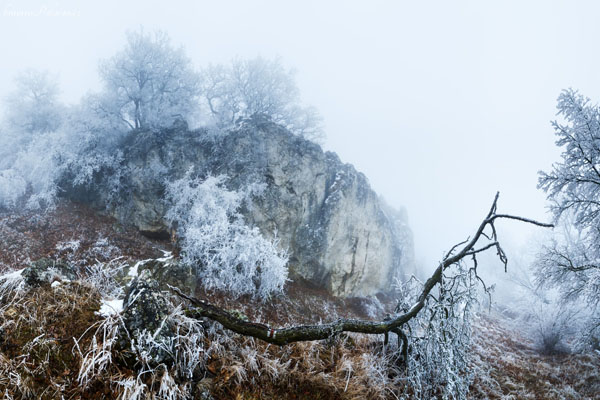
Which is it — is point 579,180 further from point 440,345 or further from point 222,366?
point 222,366

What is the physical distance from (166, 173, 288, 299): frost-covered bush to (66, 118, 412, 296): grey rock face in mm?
2334

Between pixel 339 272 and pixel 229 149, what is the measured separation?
1137 centimetres

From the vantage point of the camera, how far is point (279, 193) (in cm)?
1638

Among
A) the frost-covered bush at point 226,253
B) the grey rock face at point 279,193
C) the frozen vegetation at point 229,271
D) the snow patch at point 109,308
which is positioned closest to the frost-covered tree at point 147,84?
the frozen vegetation at point 229,271

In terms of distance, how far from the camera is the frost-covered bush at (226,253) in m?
11.0

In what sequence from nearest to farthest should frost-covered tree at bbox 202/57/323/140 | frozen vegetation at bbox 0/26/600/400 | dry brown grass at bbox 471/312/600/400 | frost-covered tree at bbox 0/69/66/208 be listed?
1. frozen vegetation at bbox 0/26/600/400
2. dry brown grass at bbox 471/312/600/400
3. frost-covered tree at bbox 0/69/66/208
4. frost-covered tree at bbox 202/57/323/140

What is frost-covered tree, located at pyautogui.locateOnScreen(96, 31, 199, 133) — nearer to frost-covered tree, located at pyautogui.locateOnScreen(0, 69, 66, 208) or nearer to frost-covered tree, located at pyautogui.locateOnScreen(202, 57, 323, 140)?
frost-covered tree, located at pyautogui.locateOnScreen(202, 57, 323, 140)

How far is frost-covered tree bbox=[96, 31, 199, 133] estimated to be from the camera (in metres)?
16.6

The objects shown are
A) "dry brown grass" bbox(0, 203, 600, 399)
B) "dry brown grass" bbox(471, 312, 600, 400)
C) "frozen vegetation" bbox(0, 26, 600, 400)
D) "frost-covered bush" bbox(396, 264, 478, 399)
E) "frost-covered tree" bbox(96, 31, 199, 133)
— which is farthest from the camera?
"frost-covered tree" bbox(96, 31, 199, 133)

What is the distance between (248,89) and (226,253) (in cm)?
1493

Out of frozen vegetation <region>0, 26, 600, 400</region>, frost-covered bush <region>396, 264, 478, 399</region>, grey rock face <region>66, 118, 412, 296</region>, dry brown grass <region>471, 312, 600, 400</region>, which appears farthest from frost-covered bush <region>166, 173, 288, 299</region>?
frost-covered bush <region>396, 264, 478, 399</region>

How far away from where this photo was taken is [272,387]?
9.43 feet

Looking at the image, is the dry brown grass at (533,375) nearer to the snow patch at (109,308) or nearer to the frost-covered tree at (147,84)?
the snow patch at (109,308)

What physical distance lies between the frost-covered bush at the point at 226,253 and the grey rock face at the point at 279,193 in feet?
7.66
